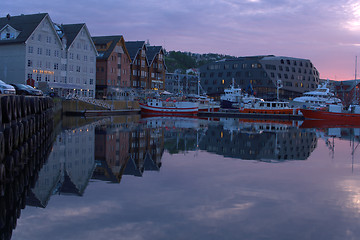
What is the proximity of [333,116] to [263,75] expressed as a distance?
69917 mm

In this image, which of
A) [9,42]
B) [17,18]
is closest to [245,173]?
[9,42]

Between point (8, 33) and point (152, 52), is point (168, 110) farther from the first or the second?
point (8, 33)

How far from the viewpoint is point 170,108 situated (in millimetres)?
84812

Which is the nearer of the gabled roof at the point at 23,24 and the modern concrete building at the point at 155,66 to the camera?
the gabled roof at the point at 23,24

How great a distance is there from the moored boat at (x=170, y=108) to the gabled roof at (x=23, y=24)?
26.0m

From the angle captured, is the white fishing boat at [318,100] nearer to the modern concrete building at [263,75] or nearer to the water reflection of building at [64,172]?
the modern concrete building at [263,75]

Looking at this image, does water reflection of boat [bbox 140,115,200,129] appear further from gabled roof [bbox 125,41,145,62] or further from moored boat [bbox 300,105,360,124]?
gabled roof [bbox 125,41,145,62]

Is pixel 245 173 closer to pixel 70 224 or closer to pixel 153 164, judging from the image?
pixel 153 164

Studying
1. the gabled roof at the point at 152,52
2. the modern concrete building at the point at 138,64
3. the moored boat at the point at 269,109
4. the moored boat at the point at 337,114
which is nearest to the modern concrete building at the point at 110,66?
the modern concrete building at the point at 138,64

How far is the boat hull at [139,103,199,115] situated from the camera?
273 feet

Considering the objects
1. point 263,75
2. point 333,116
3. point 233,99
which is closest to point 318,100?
point 233,99

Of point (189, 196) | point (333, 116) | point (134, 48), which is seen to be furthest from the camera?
point (134, 48)

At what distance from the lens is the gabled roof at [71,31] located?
79.7m

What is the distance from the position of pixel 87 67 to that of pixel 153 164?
6653cm
